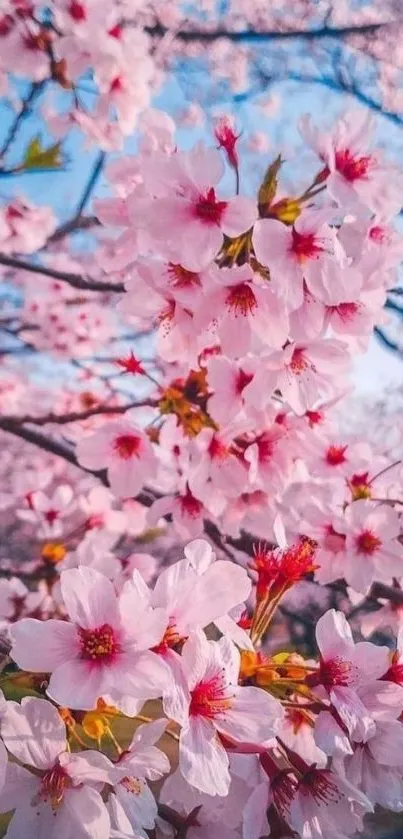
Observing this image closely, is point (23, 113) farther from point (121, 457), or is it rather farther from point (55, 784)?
point (55, 784)

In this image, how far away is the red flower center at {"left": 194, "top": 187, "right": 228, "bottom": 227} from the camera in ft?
5.21

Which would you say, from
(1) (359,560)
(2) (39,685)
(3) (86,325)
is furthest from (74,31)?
(3) (86,325)

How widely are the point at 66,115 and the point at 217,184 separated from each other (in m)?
1.94

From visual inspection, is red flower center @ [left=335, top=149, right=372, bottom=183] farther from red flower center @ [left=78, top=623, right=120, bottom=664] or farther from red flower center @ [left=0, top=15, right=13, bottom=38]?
red flower center @ [left=0, top=15, right=13, bottom=38]

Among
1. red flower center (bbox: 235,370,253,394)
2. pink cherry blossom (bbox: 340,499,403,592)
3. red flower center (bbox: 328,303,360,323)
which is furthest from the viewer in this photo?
pink cherry blossom (bbox: 340,499,403,592)

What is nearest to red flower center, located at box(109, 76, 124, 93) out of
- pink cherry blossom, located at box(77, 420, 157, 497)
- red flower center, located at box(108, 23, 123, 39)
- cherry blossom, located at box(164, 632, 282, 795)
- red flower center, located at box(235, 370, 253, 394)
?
red flower center, located at box(108, 23, 123, 39)

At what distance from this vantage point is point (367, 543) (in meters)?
2.25

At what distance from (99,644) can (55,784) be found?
206 millimetres

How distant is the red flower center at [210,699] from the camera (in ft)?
3.72

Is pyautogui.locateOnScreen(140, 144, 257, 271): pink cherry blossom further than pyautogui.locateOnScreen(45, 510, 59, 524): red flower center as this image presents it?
No

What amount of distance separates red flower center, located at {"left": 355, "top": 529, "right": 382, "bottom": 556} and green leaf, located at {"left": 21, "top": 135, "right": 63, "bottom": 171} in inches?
62.4

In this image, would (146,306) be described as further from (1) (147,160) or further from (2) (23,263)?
(2) (23,263)

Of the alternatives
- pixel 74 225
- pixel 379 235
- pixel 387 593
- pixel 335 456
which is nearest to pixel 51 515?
pixel 74 225

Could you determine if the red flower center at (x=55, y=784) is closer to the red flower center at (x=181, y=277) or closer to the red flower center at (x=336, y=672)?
the red flower center at (x=336, y=672)
